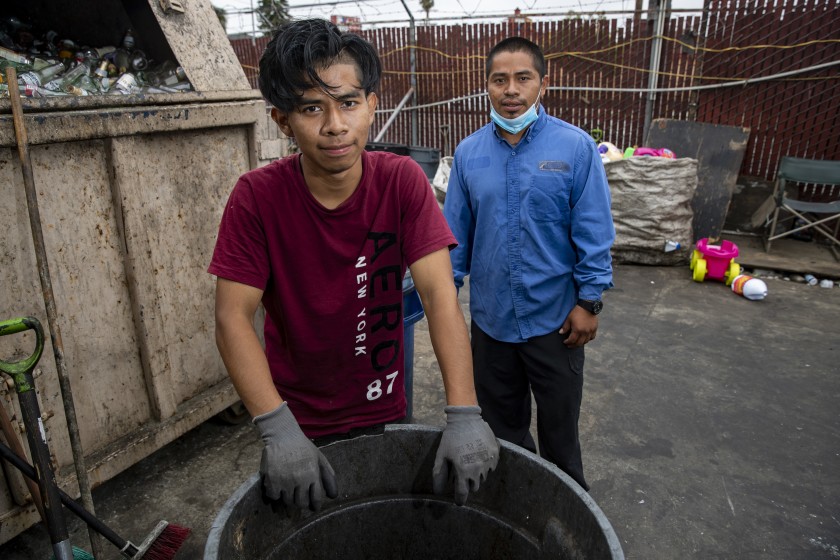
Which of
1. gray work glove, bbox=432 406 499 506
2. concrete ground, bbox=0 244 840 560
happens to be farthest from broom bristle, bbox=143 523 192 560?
gray work glove, bbox=432 406 499 506

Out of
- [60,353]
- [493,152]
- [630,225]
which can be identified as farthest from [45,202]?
[630,225]

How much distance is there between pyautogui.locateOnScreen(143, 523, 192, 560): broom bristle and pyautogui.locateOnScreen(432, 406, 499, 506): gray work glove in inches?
51.3

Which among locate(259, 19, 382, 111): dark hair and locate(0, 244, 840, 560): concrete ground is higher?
locate(259, 19, 382, 111): dark hair

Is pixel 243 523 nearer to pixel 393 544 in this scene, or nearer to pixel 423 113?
pixel 393 544

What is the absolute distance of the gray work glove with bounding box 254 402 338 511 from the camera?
4.26 feet

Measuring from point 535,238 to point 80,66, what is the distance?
7.77 feet

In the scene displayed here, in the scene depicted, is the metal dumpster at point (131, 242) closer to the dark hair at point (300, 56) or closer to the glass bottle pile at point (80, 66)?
the glass bottle pile at point (80, 66)

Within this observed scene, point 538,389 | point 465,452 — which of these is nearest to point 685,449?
point 538,389

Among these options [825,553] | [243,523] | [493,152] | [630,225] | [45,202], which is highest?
[493,152]

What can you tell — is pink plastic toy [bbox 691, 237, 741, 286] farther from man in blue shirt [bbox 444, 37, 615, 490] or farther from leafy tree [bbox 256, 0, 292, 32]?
leafy tree [bbox 256, 0, 292, 32]

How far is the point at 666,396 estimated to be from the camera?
364cm

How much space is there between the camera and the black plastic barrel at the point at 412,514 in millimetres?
1340

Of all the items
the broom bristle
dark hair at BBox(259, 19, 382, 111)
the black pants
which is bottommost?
the broom bristle

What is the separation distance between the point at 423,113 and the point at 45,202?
302 inches
